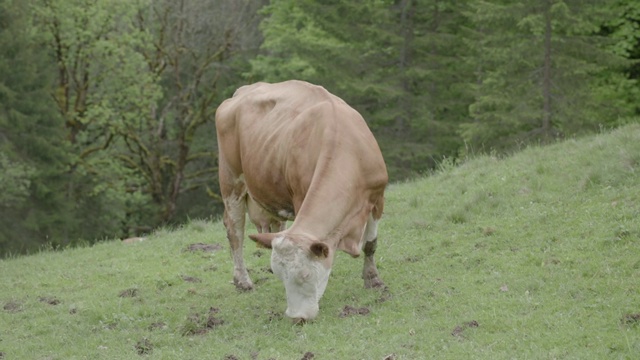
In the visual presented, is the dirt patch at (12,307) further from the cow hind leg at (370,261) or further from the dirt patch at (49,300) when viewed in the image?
the cow hind leg at (370,261)

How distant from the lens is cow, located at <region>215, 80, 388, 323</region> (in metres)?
7.82

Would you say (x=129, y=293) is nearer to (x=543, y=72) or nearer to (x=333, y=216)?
(x=333, y=216)

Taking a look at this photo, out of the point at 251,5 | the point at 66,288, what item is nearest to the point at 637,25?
the point at 251,5

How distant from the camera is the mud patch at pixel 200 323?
8.36 m

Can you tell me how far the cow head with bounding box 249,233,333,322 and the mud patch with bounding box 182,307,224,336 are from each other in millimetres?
993

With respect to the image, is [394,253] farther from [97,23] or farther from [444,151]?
[97,23]

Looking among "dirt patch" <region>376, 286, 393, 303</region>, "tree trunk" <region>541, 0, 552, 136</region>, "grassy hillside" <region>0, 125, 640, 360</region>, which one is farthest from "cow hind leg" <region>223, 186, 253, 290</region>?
"tree trunk" <region>541, 0, 552, 136</region>

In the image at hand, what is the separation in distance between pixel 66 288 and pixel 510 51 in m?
13.2

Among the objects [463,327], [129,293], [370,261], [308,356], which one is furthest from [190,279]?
[463,327]

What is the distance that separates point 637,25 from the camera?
24.6 m

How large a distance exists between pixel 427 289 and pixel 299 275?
1690 millimetres

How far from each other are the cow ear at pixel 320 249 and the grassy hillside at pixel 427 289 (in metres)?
0.67

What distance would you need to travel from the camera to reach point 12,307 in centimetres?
1009

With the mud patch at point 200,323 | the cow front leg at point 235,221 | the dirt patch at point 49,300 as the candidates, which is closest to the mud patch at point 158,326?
the mud patch at point 200,323
